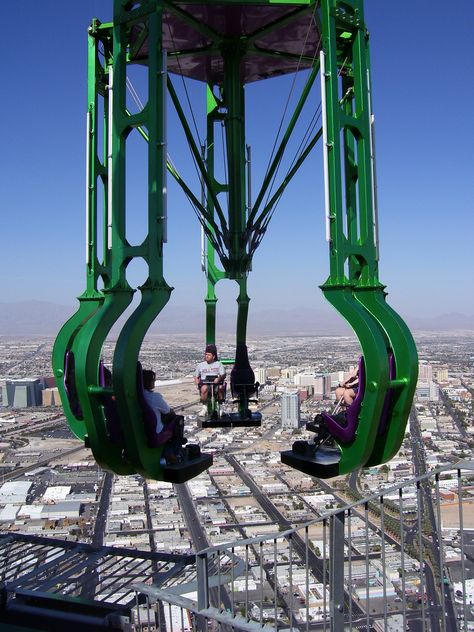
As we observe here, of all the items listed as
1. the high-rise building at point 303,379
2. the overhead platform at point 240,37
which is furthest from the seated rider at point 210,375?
the high-rise building at point 303,379

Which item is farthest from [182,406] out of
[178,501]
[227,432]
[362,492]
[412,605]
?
[412,605]

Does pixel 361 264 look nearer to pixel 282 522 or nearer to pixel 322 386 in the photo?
pixel 282 522

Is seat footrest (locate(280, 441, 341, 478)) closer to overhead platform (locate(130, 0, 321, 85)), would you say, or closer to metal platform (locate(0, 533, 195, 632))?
metal platform (locate(0, 533, 195, 632))

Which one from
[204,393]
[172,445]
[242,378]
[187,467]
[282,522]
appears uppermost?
[242,378]

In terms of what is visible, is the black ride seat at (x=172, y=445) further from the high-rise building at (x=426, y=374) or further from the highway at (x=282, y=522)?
the high-rise building at (x=426, y=374)

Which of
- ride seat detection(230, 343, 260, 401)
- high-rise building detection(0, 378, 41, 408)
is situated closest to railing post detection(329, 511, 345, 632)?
ride seat detection(230, 343, 260, 401)

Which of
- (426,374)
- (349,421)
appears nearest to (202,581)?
(349,421)
